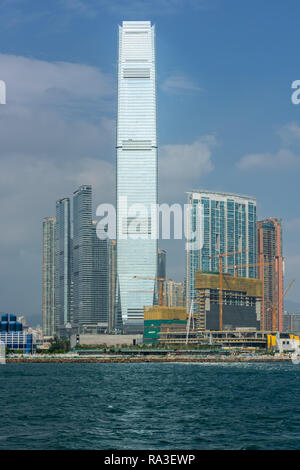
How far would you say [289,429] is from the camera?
69.1 metres

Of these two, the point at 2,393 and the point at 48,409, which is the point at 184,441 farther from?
the point at 2,393

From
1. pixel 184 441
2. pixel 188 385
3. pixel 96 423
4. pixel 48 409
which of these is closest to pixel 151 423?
pixel 96 423

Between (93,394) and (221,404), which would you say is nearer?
(221,404)

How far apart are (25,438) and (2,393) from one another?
180 feet

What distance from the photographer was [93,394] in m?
112

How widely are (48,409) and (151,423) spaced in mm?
19610
